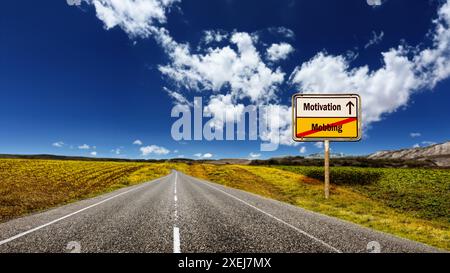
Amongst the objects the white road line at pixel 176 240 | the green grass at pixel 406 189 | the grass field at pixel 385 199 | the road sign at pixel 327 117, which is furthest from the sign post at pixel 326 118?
the white road line at pixel 176 240

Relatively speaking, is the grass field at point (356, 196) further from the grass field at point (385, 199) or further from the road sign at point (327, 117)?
the road sign at point (327, 117)

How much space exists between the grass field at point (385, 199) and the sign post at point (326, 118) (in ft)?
18.2

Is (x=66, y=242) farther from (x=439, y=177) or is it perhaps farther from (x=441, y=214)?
(x=439, y=177)

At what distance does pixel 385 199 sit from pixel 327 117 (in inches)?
497

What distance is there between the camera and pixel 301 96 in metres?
25.5

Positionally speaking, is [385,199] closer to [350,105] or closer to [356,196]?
[356,196]

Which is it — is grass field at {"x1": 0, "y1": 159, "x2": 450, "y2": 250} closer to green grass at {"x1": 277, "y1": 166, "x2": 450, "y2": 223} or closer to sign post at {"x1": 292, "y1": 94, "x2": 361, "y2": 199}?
green grass at {"x1": 277, "y1": 166, "x2": 450, "y2": 223}

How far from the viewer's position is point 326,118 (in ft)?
82.3

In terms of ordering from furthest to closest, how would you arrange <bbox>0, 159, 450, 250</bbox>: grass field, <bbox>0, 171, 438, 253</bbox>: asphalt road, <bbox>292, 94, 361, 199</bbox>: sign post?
<bbox>292, 94, 361, 199</bbox>: sign post → <bbox>0, 159, 450, 250</bbox>: grass field → <bbox>0, 171, 438, 253</bbox>: asphalt road

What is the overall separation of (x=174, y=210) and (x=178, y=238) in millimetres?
4868

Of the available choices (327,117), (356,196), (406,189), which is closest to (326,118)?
(327,117)

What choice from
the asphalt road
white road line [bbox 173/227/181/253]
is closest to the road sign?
the asphalt road

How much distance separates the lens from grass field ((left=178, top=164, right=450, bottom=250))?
475 inches

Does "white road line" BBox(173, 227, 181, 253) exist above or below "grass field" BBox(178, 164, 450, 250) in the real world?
above
